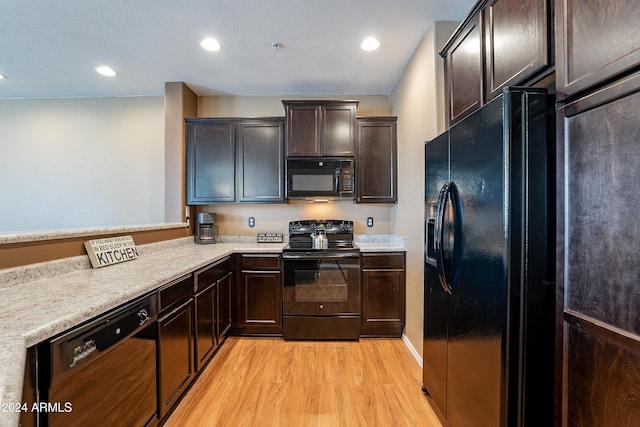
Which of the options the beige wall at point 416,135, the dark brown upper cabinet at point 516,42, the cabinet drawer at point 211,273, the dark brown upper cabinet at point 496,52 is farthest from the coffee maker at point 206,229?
the dark brown upper cabinet at point 516,42

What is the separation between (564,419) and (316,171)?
8.43 feet

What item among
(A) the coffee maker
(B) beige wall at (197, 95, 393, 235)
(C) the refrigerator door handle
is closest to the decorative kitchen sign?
(A) the coffee maker

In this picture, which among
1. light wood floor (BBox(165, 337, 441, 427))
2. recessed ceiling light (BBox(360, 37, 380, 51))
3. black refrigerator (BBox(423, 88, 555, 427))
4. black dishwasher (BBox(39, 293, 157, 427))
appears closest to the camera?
black dishwasher (BBox(39, 293, 157, 427))

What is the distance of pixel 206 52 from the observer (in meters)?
2.44

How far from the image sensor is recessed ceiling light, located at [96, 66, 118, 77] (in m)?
2.71

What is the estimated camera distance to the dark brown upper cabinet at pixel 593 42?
731mm

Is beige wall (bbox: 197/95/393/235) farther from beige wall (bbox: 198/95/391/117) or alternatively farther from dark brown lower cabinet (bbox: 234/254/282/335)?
dark brown lower cabinet (bbox: 234/254/282/335)

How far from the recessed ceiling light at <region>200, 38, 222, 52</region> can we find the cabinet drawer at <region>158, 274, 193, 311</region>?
1982 millimetres

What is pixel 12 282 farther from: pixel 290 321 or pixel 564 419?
pixel 564 419

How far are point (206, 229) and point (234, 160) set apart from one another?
2.90 ft

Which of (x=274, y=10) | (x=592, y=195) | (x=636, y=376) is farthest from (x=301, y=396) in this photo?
(x=274, y=10)

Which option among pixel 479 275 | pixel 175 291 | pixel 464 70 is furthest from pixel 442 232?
pixel 175 291

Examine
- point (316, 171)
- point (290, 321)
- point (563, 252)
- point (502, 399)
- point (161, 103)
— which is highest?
point (161, 103)

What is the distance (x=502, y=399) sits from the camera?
1048 millimetres
